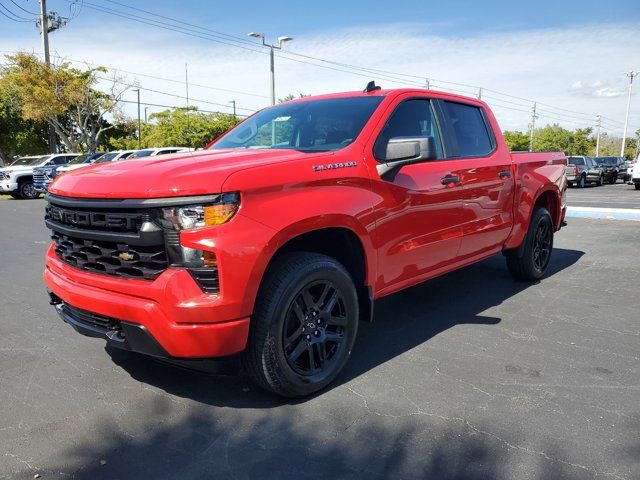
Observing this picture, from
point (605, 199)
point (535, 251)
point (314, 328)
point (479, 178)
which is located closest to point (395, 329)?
point (314, 328)

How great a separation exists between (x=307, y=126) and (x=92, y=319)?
2.02 meters

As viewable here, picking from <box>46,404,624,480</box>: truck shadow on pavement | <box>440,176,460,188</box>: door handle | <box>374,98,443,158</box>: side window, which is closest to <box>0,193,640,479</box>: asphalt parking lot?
<box>46,404,624,480</box>: truck shadow on pavement

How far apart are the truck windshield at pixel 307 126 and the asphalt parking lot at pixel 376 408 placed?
155 centimetres

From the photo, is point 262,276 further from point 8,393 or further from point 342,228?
point 8,393

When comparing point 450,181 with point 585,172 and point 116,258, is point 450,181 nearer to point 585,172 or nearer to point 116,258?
point 116,258

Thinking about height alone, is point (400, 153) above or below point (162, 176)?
above

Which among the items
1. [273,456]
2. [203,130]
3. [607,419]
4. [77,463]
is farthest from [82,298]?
[203,130]

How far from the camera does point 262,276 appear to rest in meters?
2.69

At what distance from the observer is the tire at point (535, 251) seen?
5410 mm

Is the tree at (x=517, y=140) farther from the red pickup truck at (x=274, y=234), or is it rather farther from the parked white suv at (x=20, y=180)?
the red pickup truck at (x=274, y=234)

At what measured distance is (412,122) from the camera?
151 inches

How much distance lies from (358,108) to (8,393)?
9.62 feet

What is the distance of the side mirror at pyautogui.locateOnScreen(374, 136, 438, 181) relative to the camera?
10.3 ft

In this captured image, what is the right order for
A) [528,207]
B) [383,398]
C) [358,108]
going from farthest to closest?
[528,207]
[358,108]
[383,398]
